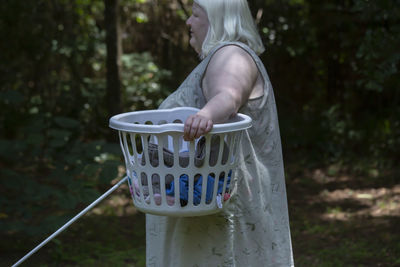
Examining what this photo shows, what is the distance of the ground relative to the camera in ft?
13.0

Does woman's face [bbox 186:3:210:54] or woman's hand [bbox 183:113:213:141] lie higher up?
woman's face [bbox 186:3:210:54]

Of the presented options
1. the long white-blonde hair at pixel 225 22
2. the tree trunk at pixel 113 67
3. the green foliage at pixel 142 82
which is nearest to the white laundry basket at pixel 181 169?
the long white-blonde hair at pixel 225 22

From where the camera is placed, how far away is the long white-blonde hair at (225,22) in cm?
199

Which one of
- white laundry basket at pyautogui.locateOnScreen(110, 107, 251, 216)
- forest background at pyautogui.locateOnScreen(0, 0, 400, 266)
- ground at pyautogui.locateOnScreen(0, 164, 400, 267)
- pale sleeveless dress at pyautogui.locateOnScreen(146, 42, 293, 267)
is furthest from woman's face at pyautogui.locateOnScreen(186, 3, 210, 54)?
ground at pyautogui.locateOnScreen(0, 164, 400, 267)

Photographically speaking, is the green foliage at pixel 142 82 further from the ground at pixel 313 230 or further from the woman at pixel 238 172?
the woman at pixel 238 172

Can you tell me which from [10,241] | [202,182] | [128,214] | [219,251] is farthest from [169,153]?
[128,214]

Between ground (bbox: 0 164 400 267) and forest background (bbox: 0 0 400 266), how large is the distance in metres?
0.02

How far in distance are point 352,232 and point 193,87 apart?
2.85 metres

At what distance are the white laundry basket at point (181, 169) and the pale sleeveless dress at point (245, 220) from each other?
14 centimetres

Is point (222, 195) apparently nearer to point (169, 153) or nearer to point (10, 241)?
point (169, 153)

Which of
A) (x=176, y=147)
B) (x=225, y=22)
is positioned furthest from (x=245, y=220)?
(x=225, y=22)

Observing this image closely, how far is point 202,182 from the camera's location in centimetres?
176

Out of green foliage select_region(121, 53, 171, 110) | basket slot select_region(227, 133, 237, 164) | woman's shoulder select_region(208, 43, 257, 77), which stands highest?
woman's shoulder select_region(208, 43, 257, 77)

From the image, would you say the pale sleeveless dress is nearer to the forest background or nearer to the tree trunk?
the forest background
